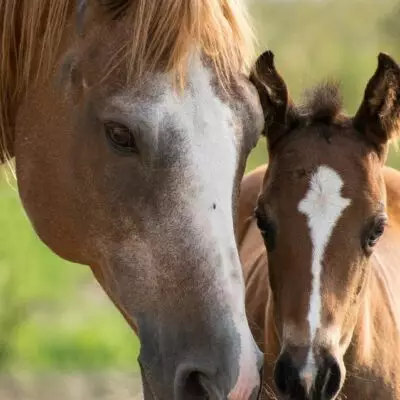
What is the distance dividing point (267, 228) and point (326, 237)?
23cm

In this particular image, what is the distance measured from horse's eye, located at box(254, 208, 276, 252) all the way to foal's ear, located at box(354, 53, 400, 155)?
0.50 m

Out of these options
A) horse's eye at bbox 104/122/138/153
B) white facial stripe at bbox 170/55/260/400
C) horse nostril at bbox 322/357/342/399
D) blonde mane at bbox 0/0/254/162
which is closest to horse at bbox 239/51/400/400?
horse nostril at bbox 322/357/342/399

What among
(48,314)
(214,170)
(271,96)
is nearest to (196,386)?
(214,170)

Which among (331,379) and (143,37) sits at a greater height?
(143,37)

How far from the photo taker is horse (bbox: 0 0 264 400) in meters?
2.54

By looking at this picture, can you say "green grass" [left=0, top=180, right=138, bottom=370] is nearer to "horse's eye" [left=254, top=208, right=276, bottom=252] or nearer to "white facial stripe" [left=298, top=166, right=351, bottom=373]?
"horse's eye" [left=254, top=208, right=276, bottom=252]

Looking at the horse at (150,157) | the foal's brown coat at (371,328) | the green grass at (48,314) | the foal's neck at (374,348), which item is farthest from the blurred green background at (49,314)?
the horse at (150,157)

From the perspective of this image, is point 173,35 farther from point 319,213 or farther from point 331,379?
point 331,379

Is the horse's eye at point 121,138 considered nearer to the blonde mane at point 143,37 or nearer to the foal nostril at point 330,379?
the blonde mane at point 143,37

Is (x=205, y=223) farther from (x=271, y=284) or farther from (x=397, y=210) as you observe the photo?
(x=397, y=210)

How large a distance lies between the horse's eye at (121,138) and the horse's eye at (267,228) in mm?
925

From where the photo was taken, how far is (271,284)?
3555 mm

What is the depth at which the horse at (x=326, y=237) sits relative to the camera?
323cm

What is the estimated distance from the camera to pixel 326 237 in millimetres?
3330
